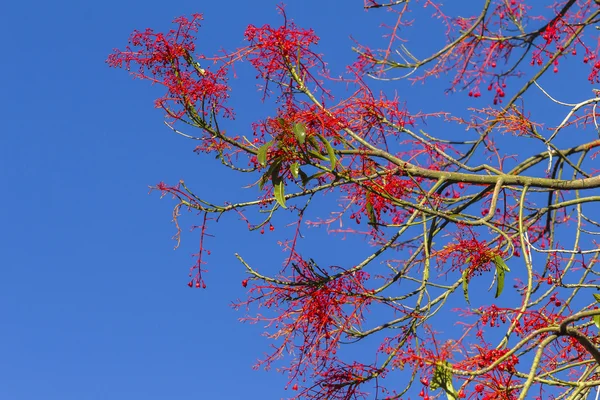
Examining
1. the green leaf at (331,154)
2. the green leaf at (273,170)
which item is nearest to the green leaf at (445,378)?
the green leaf at (331,154)

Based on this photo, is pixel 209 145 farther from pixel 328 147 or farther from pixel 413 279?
pixel 413 279

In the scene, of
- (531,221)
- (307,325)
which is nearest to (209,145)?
(307,325)

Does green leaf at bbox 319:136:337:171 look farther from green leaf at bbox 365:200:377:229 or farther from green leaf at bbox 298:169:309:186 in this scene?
green leaf at bbox 365:200:377:229

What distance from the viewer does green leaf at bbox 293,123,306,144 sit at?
4.47 m

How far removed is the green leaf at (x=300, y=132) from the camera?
4.47 meters

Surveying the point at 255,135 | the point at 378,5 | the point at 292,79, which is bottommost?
the point at 255,135

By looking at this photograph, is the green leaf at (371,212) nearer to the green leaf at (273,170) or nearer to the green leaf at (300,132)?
the green leaf at (273,170)

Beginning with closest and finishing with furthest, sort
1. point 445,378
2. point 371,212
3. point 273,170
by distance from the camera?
point 445,378
point 273,170
point 371,212

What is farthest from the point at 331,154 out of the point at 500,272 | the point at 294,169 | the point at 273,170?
the point at 500,272

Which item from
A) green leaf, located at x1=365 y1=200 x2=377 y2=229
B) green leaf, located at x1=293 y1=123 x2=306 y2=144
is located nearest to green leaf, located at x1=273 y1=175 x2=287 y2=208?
green leaf, located at x1=293 y1=123 x2=306 y2=144

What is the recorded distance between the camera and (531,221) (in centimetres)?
581

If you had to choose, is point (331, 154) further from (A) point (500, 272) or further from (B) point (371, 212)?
(A) point (500, 272)

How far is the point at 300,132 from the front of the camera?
450cm

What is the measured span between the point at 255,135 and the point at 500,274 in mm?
1410
